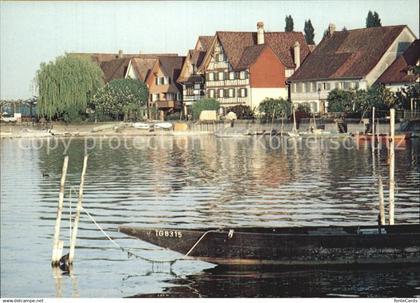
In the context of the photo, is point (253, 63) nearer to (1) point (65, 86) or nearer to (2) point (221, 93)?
(2) point (221, 93)

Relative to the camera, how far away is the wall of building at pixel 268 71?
134 m

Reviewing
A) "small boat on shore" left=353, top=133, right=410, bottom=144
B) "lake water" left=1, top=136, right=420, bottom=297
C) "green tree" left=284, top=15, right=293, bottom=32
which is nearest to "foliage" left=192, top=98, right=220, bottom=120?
"green tree" left=284, top=15, right=293, bottom=32

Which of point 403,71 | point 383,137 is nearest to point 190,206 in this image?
point 383,137

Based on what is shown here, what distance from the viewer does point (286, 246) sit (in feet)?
97.5

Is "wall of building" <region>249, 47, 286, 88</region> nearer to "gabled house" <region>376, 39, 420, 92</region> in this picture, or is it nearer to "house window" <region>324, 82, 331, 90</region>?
"house window" <region>324, 82, 331, 90</region>

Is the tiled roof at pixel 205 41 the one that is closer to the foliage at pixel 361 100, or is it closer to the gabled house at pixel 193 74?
the gabled house at pixel 193 74

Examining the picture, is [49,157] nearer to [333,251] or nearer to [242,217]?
[242,217]

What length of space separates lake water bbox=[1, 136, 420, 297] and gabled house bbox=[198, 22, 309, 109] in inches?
1425

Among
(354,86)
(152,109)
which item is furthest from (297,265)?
(152,109)

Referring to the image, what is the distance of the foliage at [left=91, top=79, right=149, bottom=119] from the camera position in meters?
138

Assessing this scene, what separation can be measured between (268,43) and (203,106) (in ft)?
39.7

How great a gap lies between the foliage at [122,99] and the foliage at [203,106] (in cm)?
1132

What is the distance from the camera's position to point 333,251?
98.2ft

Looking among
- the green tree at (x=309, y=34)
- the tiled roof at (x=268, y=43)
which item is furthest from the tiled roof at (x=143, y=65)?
the green tree at (x=309, y=34)
